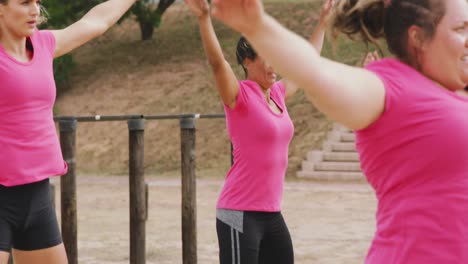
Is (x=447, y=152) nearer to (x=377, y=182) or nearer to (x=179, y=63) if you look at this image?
(x=377, y=182)

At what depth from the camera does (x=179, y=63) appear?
26.4 metres

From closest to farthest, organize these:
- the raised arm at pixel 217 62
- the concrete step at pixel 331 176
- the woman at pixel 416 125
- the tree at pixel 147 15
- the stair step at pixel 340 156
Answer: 1. the woman at pixel 416 125
2. the raised arm at pixel 217 62
3. the concrete step at pixel 331 176
4. the stair step at pixel 340 156
5. the tree at pixel 147 15

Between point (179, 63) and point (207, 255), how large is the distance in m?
17.3

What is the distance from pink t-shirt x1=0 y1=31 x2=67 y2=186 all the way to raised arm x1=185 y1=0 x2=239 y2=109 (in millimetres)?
693

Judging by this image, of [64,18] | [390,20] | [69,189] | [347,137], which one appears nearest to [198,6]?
[390,20]

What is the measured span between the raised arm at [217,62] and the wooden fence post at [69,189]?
206 cm

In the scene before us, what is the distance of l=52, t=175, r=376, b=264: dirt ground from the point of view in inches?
378

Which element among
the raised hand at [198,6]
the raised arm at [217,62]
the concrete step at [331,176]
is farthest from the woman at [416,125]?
the concrete step at [331,176]

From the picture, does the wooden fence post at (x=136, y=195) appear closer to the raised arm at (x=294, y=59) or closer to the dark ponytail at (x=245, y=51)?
the dark ponytail at (x=245, y=51)

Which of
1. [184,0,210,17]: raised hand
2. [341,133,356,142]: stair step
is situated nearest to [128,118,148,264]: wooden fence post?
[184,0,210,17]: raised hand

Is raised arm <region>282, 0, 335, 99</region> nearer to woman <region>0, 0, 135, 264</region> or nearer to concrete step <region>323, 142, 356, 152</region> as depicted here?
woman <region>0, 0, 135, 264</region>

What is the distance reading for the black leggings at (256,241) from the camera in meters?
4.48

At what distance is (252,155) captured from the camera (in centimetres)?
449

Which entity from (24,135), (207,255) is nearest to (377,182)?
(24,135)
